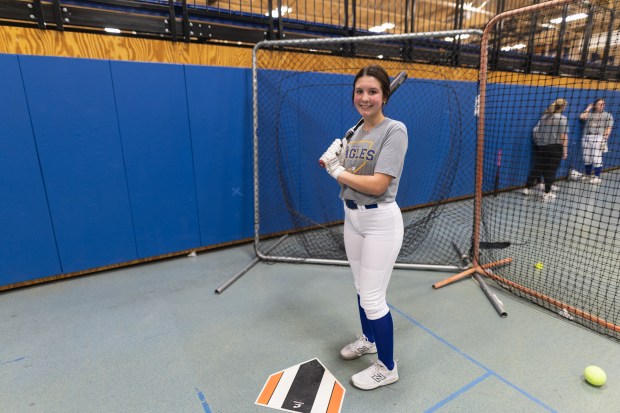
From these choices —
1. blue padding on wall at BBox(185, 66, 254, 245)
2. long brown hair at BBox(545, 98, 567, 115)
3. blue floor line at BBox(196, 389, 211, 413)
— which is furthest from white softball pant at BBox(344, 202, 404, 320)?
long brown hair at BBox(545, 98, 567, 115)

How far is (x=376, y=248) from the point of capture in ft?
5.09

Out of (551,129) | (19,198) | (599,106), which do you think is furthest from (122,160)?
(599,106)

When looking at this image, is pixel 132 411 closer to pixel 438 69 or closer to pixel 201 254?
pixel 201 254

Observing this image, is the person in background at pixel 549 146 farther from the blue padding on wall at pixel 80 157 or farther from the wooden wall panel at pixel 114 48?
the blue padding on wall at pixel 80 157

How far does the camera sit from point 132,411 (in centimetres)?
160

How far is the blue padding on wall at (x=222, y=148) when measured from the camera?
10.5ft

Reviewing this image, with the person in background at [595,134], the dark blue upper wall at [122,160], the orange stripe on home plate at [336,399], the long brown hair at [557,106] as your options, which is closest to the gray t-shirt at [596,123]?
the person in background at [595,134]

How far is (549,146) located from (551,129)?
16.4 inches

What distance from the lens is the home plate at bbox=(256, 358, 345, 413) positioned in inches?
63.9

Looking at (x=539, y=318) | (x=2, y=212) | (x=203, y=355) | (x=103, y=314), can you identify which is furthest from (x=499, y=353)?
(x=2, y=212)

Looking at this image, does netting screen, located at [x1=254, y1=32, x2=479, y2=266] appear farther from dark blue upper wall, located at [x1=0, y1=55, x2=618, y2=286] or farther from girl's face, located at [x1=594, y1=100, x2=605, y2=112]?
girl's face, located at [x1=594, y1=100, x2=605, y2=112]

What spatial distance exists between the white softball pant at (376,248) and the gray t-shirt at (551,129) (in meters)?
4.68

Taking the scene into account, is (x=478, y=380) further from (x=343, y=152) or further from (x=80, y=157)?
(x=80, y=157)

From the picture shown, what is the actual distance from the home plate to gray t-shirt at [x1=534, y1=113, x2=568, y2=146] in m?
5.05
